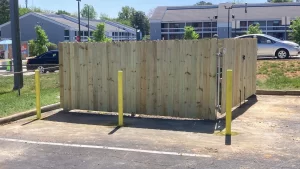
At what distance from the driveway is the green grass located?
3.20 ft

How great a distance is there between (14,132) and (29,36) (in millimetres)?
65474

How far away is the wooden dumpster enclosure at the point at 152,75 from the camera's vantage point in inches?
343

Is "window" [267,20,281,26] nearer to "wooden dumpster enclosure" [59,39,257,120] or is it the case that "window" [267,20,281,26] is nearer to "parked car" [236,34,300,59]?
"parked car" [236,34,300,59]

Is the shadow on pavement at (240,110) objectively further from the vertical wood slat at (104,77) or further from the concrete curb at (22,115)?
the concrete curb at (22,115)

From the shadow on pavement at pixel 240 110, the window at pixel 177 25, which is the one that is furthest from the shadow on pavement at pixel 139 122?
the window at pixel 177 25

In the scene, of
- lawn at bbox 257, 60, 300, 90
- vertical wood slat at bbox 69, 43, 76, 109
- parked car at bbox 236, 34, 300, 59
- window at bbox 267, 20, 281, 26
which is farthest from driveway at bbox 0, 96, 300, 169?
window at bbox 267, 20, 281, 26

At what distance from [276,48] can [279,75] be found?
7.20m

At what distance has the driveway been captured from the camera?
591cm

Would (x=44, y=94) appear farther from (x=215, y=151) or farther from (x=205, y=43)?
(x=215, y=151)

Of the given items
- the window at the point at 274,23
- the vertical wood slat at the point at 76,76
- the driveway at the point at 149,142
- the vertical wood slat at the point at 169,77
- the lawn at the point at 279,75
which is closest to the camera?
the driveway at the point at 149,142

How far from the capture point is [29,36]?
70.2 metres

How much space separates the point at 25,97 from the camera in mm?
11812

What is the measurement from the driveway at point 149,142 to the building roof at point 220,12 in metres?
59.0

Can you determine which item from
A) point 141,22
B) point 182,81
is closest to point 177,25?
point 141,22
